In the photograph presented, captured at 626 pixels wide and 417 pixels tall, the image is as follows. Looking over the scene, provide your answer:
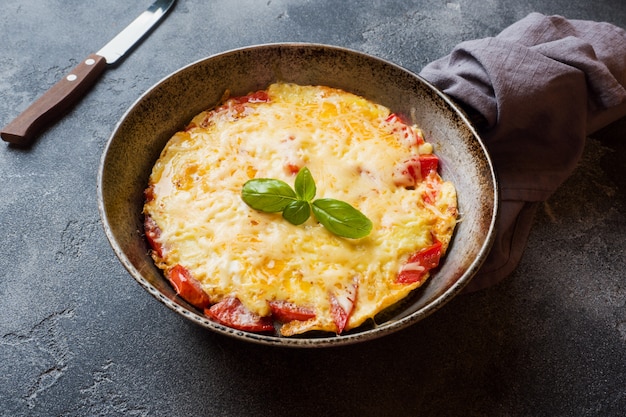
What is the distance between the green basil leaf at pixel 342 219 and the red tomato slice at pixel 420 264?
0.24m

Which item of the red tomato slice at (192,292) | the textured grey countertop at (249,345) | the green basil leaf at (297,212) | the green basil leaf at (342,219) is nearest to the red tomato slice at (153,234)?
the red tomato slice at (192,292)

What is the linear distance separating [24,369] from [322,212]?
153 cm

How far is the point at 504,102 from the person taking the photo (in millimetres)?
2895

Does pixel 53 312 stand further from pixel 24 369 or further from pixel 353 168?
pixel 353 168

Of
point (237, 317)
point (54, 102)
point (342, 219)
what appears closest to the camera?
point (237, 317)

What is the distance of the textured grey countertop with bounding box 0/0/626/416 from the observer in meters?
2.44

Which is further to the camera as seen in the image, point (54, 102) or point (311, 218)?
A: point (54, 102)

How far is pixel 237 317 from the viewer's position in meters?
2.26

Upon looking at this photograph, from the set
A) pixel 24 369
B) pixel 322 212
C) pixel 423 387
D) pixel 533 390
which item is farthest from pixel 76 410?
pixel 533 390

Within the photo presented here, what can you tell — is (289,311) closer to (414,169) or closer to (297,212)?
(297,212)

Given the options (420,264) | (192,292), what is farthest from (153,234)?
(420,264)

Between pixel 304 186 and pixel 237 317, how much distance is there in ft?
2.13

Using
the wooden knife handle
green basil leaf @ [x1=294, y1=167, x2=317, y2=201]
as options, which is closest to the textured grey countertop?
the wooden knife handle

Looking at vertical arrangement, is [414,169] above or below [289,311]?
above
